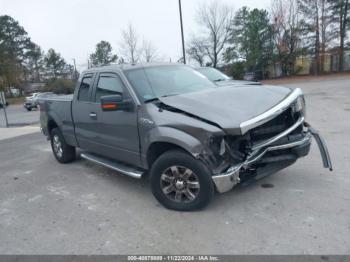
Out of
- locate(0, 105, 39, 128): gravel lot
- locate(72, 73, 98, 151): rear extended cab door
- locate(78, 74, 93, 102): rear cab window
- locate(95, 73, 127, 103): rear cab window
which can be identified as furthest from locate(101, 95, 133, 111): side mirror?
locate(0, 105, 39, 128): gravel lot

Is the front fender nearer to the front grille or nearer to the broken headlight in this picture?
the front grille

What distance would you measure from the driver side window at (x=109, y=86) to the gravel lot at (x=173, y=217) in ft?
4.98

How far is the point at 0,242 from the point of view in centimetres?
330

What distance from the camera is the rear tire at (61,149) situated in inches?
240

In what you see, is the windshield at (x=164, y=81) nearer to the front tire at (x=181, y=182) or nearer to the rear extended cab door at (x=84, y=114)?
the front tire at (x=181, y=182)

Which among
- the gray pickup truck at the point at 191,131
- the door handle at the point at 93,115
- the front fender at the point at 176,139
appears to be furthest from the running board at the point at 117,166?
the door handle at the point at 93,115

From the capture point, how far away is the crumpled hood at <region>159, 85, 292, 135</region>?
3.21 metres

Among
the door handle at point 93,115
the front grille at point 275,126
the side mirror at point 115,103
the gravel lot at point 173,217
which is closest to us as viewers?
the gravel lot at point 173,217

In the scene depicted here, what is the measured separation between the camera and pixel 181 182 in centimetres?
358

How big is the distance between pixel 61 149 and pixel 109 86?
8.02 ft

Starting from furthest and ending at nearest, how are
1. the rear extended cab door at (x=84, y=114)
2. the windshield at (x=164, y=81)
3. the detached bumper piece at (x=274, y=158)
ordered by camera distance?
the rear extended cab door at (x=84, y=114) < the windshield at (x=164, y=81) < the detached bumper piece at (x=274, y=158)

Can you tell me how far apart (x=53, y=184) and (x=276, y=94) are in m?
3.98

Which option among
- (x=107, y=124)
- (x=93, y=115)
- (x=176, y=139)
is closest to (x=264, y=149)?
(x=176, y=139)

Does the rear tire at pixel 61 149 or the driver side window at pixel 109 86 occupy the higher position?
the driver side window at pixel 109 86
